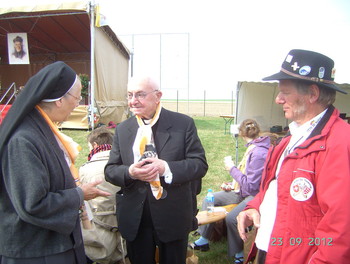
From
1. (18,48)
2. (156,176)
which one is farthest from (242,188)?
(18,48)

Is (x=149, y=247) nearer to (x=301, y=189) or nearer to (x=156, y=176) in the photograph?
(x=156, y=176)

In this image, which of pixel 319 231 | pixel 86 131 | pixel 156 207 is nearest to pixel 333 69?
pixel 319 231

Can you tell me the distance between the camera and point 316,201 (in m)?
1.39

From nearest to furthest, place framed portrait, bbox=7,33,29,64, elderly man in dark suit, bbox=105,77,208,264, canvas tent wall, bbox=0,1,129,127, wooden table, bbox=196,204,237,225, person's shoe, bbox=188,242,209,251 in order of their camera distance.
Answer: elderly man in dark suit, bbox=105,77,208,264 → wooden table, bbox=196,204,237,225 → person's shoe, bbox=188,242,209,251 → canvas tent wall, bbox=0,1,129,127 → framed portrait, bbox=7,33,29,64

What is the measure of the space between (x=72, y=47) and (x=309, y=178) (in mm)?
17673

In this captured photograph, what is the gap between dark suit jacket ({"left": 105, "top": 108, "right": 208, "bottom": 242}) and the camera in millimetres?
2068

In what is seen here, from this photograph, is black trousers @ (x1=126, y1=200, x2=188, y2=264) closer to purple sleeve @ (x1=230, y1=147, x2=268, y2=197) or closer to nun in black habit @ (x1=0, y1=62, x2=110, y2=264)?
nun in black habit @ (x1=0, y1=62, x2=110, y2=264)

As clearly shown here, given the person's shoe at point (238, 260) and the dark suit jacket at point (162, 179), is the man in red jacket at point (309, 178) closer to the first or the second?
the dark suit jacket at point (162, 179)

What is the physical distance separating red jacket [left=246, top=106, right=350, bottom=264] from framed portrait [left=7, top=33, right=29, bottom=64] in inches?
535

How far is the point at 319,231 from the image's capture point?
133 cm

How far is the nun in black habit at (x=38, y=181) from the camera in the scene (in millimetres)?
1370

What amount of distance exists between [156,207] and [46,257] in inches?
31.9

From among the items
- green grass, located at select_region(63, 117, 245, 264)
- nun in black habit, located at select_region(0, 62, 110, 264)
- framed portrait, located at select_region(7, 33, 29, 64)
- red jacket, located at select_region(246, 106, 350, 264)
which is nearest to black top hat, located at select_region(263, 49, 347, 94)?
red jacket, located at select_region(246, 106, 350, 264)
